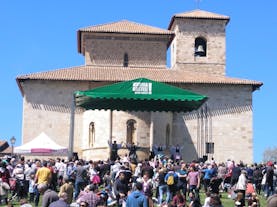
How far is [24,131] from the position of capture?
4144cm

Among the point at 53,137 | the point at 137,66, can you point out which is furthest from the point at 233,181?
the point at 137,66

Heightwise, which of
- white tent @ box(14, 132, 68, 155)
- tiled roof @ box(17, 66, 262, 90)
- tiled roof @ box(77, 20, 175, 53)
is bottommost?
white tent @ box(14, 132, 68, 155)

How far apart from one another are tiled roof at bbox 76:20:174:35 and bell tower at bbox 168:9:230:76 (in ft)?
8.12

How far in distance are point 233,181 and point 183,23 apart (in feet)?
91.9

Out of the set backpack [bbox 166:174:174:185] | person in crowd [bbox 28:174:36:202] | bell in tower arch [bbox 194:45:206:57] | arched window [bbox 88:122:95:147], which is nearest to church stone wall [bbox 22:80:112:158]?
arched window [bbox 88:122:95:147]

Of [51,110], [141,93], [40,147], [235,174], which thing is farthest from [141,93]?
[51,110]

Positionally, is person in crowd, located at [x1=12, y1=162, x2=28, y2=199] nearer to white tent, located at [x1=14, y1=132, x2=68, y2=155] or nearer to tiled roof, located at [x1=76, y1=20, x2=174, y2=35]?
white tent, located at [x1=14, y1=132, x2=68, y2=155]

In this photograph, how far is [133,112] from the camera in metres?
38.1

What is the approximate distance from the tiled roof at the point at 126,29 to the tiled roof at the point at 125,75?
2792 mm

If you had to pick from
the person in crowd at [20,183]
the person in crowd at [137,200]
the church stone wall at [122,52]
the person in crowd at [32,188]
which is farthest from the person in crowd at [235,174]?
the church stone wall at [122,52]

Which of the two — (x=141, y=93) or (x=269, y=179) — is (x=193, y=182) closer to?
(x=269, y=179)

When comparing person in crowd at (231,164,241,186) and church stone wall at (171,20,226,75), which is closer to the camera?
person in crowd at (231,164,241,186)

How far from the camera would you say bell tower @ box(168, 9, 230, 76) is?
1914 inches

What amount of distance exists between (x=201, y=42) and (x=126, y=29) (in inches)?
249
